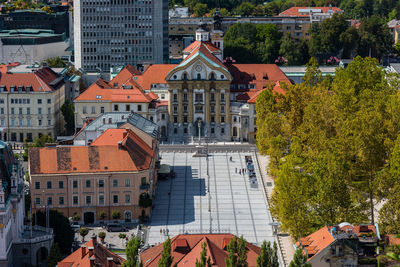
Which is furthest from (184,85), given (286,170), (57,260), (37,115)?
(57,260)

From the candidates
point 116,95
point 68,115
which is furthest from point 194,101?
point 68,115

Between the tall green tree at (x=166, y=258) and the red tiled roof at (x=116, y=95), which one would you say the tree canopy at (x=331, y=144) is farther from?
the red tiled roof at (x=116, y=95)

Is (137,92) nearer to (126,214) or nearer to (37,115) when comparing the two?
(37,115)

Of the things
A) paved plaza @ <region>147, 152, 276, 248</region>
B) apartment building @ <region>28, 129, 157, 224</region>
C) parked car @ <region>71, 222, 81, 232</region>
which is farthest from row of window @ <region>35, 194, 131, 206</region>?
paved plaza @ <region>147, 152, 276, 248</region>

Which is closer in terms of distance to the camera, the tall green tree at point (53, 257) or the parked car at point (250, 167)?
the tall green tree at point (53, 257)

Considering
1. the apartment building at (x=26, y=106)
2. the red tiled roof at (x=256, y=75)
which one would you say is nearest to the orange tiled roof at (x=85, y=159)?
the apartment building at (x=26, y=106)

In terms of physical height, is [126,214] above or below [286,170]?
below
